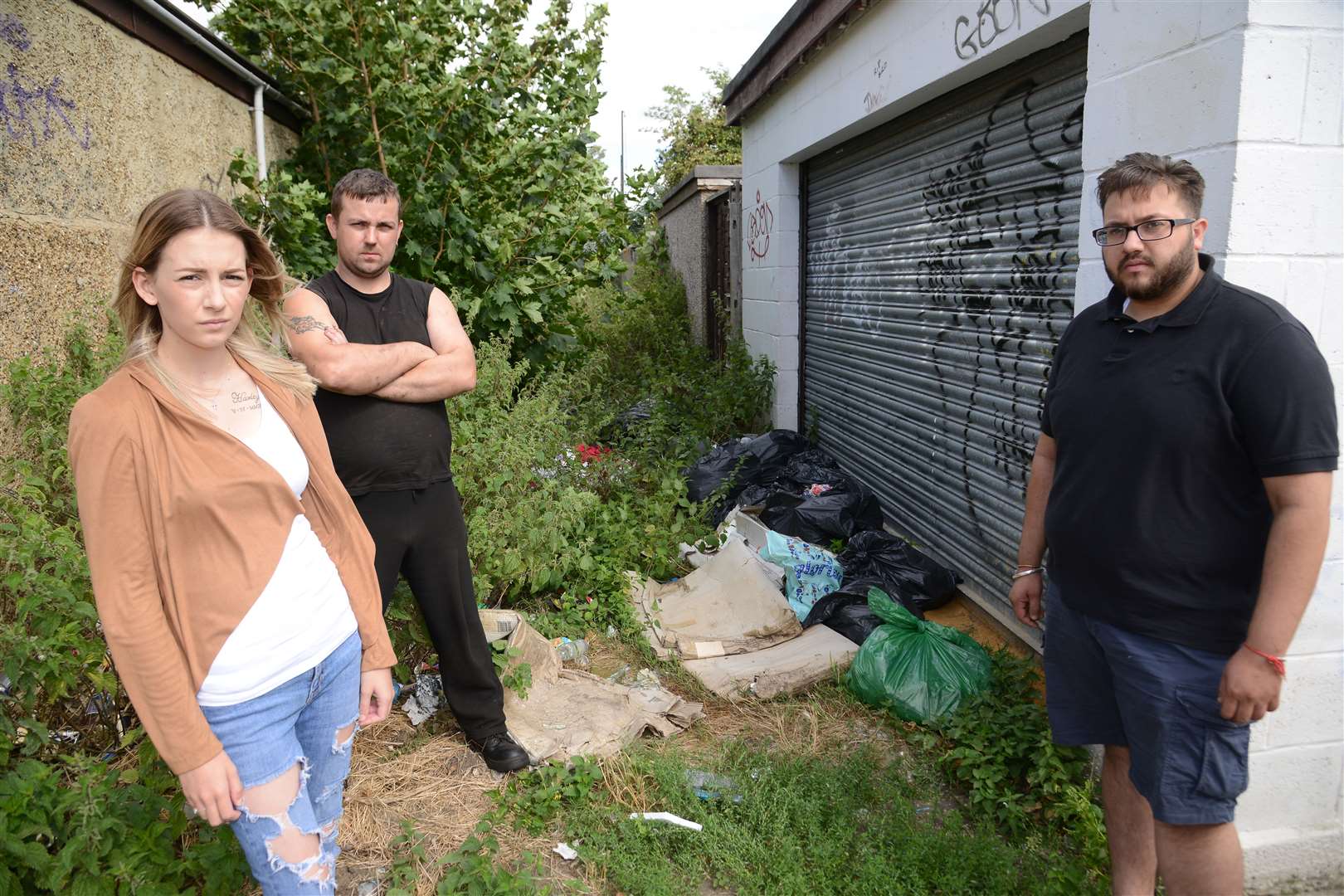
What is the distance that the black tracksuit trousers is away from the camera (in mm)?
2980

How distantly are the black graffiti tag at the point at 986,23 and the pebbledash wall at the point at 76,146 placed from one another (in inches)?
157

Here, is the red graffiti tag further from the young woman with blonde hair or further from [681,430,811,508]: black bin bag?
the young woman with blonde hair

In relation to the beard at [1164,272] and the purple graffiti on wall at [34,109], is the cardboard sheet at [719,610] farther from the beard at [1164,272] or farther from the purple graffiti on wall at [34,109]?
the purple graffiti on wall at [34,109]

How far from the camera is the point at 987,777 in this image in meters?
3.12

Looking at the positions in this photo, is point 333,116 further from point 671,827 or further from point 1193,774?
point 1193,774

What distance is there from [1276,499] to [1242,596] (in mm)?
265

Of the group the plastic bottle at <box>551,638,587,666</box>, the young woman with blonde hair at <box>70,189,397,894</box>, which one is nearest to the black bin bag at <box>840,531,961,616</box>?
the plastic bottle at <box>551,638,587,666</box>

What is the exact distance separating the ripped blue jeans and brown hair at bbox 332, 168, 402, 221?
1.56 metres

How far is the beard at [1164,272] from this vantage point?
6.89ft

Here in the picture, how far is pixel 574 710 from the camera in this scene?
3639 millimetres

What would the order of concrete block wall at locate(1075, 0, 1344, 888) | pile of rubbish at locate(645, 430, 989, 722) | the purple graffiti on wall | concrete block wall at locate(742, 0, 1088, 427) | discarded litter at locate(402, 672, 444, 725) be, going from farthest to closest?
concrete block wall at locate(742, 0, 1088, 427) → pile of rubbish at locate(645, 430, 989, 722) → discarded litter at locate(402, 672, 444, 725) → the purple graffiti on wall → concrete block wall at locate(1075, 0, 1344, 888)

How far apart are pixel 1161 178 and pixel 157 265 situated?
223 centimetres

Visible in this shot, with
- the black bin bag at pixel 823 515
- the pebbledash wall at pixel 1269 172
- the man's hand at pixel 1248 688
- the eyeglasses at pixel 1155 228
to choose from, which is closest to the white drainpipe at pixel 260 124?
the black bin bag at pixel 823 515

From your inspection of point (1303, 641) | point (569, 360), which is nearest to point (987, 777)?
point (1303, 641)
